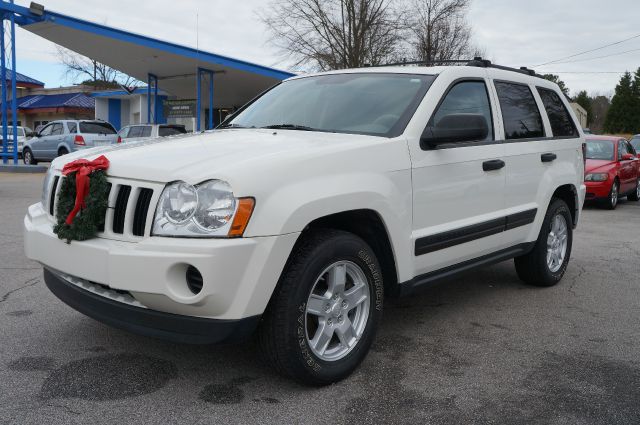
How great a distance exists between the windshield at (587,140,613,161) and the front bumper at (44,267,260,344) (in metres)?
11.7

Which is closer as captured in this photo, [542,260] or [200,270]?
[200,270]

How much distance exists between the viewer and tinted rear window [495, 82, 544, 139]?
4.66 m

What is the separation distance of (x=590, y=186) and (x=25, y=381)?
1120cm

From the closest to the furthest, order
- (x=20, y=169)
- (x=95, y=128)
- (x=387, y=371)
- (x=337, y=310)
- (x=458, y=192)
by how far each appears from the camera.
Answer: (x=337, y=310), (x=387, y=371), (x=458, y=192), (x=20, y=169), (x=95, y=128)

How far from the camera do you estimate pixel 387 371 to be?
11.2ft

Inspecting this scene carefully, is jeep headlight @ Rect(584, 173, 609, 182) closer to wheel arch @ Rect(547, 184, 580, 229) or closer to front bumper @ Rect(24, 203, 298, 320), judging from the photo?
wheel arch @ Rect(547, 184, 580, 229)

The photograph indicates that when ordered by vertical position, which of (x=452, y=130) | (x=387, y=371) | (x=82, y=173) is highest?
(x=452, y=130)

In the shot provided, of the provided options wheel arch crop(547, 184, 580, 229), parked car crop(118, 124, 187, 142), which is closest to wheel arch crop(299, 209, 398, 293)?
wheel arch crop(547, 184, 580, 229)

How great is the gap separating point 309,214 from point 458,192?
139 centimetres

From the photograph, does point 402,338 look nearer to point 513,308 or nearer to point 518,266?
point 513,308

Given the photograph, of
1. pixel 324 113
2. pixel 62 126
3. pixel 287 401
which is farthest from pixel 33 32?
pixel 287 401

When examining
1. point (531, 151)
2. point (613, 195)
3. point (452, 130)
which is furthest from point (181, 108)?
point (452, 130)

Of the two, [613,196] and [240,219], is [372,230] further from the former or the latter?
[613,196]

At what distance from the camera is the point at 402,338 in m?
4.00
